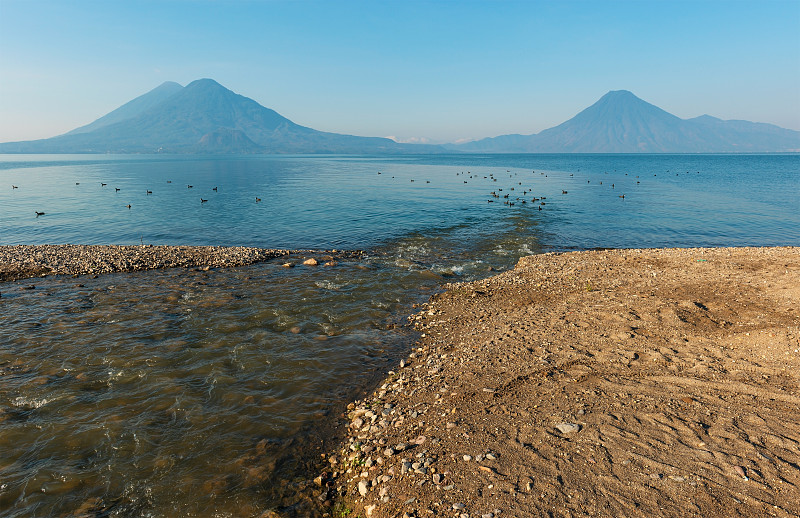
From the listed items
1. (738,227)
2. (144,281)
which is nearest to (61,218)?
(144,281)

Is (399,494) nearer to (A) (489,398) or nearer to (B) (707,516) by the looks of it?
(A) (489,398)

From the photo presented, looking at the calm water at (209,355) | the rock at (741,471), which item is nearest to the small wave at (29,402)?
the calm water at (209,355)

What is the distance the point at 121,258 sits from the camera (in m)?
27.1

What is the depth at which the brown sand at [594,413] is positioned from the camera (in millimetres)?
7164

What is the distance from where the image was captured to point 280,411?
38.7 ft

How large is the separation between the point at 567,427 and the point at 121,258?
30.9 metres

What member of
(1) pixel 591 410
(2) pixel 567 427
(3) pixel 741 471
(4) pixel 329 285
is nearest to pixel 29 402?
(4) pixel 329 285

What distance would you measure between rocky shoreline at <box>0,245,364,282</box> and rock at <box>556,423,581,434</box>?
21307 millimetres

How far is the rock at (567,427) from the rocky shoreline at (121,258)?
69.9ft

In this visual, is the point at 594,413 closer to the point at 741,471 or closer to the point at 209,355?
the point at 741,471

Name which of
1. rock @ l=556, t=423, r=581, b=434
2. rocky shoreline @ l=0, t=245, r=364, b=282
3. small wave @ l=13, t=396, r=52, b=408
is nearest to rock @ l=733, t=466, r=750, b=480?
rock @ l=556, t=423, r=581, b=434

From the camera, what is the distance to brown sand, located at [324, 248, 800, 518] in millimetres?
7164

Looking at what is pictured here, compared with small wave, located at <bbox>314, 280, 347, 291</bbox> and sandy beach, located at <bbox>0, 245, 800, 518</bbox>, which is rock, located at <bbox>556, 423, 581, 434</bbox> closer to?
sandy beach, located at <bbox>0, 245, 800, 518</bbox>

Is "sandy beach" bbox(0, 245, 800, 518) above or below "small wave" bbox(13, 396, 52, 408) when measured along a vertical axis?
above
